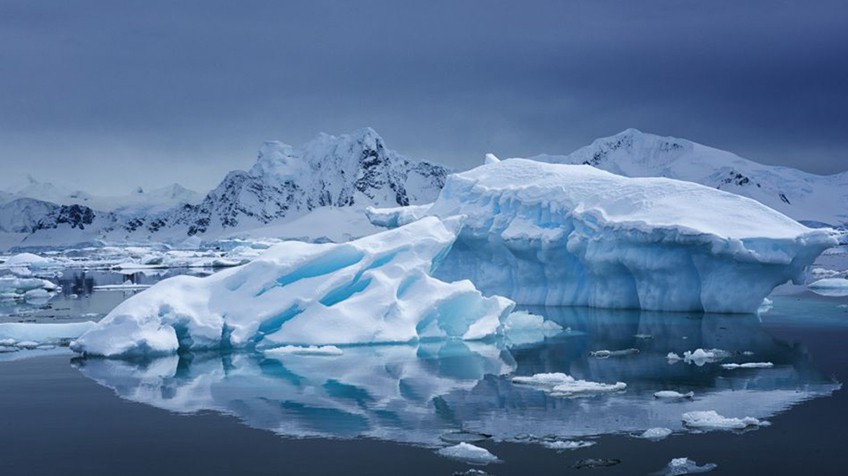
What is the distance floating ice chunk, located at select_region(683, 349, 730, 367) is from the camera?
51.0 feet

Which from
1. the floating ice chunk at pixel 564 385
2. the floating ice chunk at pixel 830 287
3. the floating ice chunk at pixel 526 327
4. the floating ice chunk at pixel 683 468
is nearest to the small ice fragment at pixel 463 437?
the floating ice chunk at pixel 683 468

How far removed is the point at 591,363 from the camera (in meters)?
15.6

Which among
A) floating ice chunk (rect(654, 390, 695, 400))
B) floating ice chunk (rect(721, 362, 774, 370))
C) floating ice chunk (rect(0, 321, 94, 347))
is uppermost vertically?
floating ice chunk (rect(0, 321, 94, 347))

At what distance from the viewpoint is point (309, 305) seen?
17.5 meters

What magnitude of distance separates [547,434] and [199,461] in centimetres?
381

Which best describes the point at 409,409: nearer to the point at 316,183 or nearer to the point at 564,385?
the point at 564,385

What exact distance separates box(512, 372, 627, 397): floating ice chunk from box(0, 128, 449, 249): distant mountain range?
5951 inches

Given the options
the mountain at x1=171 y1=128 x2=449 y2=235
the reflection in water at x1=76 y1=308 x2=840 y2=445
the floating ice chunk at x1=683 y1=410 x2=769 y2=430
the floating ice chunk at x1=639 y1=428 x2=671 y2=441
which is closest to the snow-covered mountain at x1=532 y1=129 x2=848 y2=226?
the mountain at x1=171 y1=128 x2=449 y2=235

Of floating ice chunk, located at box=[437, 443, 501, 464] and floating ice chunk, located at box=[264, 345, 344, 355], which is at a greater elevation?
floating ice chunk, located at box=[264, 345, 344, 355]

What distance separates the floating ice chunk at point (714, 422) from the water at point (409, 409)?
0.51ft

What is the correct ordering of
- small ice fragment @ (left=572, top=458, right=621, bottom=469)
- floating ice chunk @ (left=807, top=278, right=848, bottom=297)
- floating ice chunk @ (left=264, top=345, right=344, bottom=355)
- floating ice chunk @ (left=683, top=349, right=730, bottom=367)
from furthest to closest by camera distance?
floating ice chunk @ (left=807, top=278, right=848, bottom=297)
floating ice chunk @ (left=264, top=345, right=344, bottom=355)
floating ice chunk @ (left=683, top=349, right=730, bottom=367)
small ice fragment @ (left=572, top=458, right=621, bottom=469)

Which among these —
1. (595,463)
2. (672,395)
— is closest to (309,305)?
(672,395)

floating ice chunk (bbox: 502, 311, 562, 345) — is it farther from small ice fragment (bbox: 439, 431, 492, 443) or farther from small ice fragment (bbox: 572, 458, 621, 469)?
small ice fragment (bbox: 572, 458, 621, 469)

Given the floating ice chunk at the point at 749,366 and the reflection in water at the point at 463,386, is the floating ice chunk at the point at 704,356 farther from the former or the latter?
the floating ice chunk at the point at 749,366
